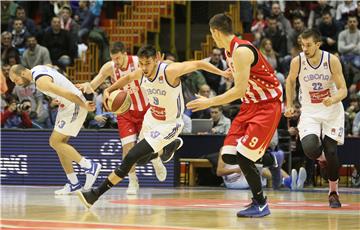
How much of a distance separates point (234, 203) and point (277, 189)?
3655mm

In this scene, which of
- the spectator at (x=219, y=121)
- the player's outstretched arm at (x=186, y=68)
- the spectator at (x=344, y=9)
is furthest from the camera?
the spectator at (x=344, y=9)

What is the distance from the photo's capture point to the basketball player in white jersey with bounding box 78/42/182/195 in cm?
1346

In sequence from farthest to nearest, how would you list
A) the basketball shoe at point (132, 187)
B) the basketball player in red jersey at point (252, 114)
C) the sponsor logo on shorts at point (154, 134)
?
the basketball shoe at point (132, 187) < the sponsor logo on shorts at point (154, 134) < the basketball player in red jersey at point (252, 114)

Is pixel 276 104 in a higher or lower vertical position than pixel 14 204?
higher

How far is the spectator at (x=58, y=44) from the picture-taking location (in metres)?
21.4

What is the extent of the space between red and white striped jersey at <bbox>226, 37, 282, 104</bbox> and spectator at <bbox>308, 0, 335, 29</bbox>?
1121cm

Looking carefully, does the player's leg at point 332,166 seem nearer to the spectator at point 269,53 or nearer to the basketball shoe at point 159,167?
the basketball shoe at point 159,167

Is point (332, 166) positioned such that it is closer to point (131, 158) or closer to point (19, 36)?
point (131, 158)

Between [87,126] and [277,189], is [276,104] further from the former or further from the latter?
[87,126]

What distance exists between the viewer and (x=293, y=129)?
16250 mm

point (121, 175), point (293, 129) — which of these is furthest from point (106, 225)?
point (293, 129)

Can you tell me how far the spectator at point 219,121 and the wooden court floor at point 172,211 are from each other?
253 cm

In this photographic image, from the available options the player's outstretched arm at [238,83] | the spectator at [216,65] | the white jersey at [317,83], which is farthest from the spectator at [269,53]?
the player's outstretched arm at [238,83]

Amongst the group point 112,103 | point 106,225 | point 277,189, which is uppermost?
point 112,103
